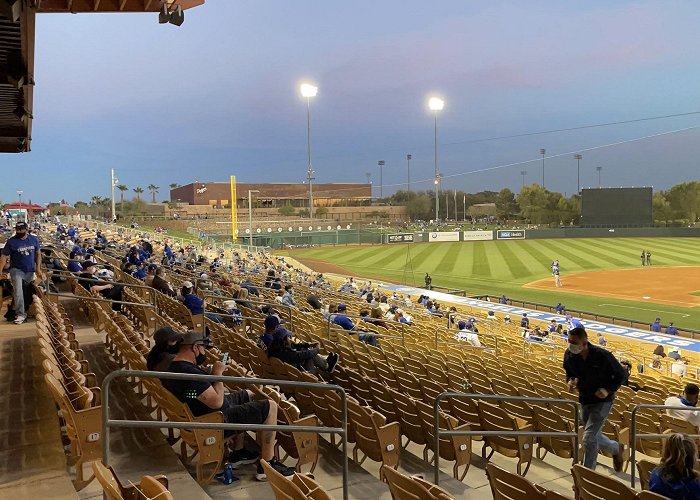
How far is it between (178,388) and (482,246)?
64.4 metres

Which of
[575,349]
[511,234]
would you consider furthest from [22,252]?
[511,234]

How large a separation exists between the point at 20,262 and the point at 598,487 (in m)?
8.98

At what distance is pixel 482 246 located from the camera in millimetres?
67000

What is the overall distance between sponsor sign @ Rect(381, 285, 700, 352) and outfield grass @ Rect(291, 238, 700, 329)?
4256 mm

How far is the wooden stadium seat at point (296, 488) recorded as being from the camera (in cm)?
328

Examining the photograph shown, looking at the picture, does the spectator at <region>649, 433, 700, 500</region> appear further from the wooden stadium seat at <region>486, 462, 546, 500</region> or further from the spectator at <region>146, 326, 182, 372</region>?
the spectator at <region>146, 326, 182, 372</region>

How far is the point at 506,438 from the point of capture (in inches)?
249

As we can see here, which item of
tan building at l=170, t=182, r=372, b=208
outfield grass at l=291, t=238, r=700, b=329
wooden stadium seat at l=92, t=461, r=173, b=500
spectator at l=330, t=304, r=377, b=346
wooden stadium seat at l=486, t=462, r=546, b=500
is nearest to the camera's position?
wooden stadium seat at l=92, t=461, r=173, b=500

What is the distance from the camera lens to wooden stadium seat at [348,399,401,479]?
539 cm

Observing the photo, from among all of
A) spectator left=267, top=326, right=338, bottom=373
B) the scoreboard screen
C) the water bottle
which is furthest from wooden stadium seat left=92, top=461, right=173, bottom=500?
→ the scoreboard screen

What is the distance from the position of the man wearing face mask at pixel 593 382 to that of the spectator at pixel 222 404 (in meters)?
3.21

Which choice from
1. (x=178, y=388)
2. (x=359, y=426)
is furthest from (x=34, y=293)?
(x=359, y=426)

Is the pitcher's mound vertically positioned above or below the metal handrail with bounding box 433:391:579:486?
below

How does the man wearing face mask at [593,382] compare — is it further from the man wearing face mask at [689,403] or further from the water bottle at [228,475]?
the water bottle at [228,475]
